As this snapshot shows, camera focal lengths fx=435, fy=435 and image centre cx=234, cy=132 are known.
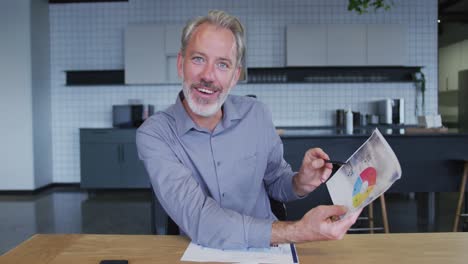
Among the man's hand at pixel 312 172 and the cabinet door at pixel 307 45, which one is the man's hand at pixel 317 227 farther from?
the cabinet door at pixel 307 45

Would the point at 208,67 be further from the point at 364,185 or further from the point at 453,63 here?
the point at 453,63

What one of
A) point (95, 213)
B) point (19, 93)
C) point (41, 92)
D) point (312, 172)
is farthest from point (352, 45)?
point (312, 172)

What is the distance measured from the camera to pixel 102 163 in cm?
592

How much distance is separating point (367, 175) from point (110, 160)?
5.32m

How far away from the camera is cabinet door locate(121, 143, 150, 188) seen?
5.88m

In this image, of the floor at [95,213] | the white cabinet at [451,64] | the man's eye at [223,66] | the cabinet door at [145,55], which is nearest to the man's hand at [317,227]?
the man's eye at [223,66]

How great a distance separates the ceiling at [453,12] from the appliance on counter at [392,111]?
2.46 meters

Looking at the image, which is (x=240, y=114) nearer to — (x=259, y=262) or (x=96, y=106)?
(x=259, y=262)

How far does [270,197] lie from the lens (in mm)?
1717

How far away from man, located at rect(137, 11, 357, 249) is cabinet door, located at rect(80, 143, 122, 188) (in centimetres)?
452

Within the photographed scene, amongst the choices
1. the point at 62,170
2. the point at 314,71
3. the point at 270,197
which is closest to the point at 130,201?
the point at 62,170

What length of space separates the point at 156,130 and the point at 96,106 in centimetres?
536

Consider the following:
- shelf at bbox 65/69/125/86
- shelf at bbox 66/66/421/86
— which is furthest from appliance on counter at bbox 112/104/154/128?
shelf at bbox 66/66/421/86

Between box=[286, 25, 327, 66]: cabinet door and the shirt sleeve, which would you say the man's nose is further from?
box=[286, 25, 327, 66]: cabinet door
